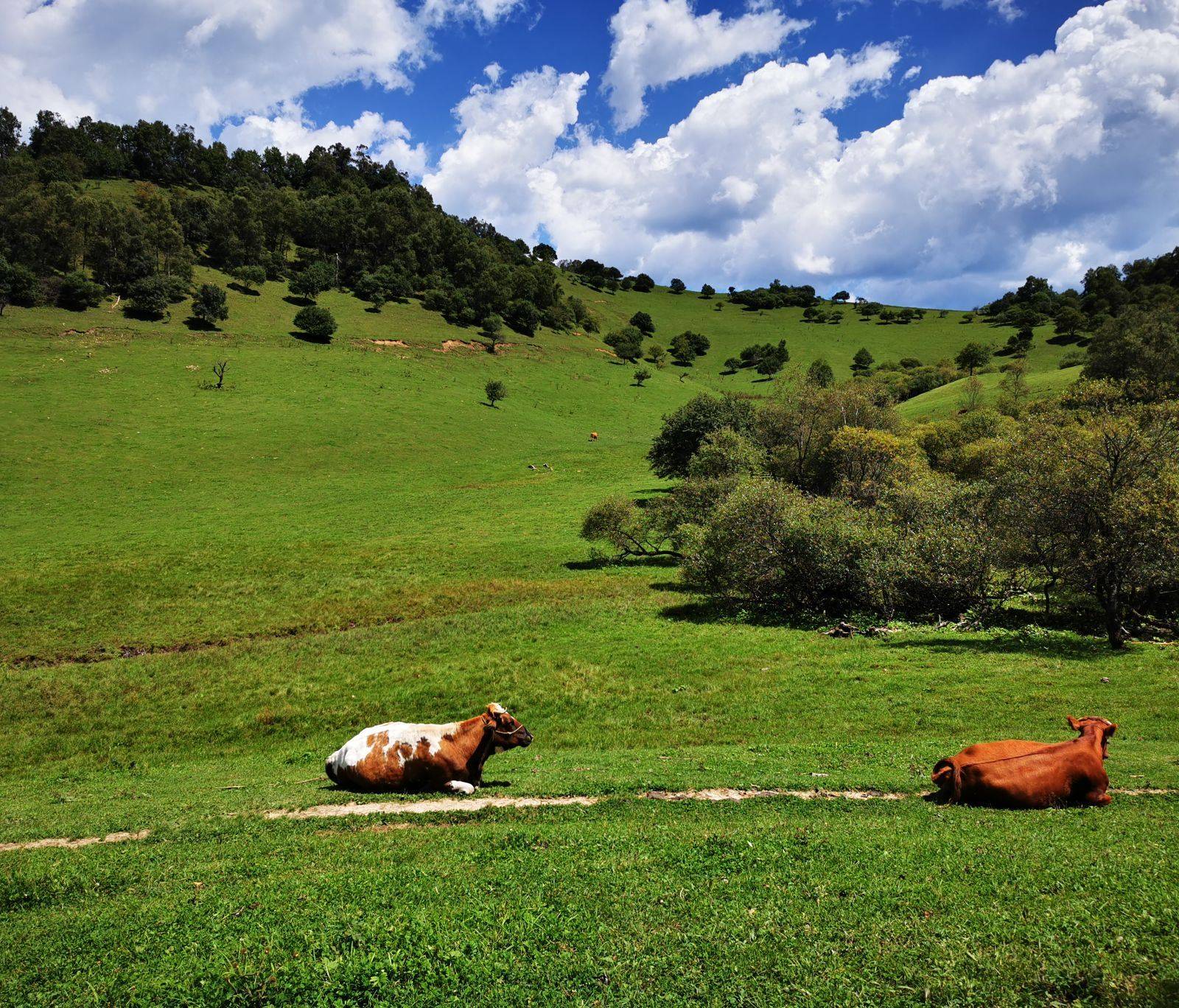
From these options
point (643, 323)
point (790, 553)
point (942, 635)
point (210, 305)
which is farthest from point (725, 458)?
point (643, 323)

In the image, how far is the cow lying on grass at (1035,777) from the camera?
12359mm

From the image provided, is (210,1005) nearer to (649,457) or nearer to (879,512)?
(879,512)

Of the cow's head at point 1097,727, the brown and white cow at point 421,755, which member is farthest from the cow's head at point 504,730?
the cow's head at point 1097,727

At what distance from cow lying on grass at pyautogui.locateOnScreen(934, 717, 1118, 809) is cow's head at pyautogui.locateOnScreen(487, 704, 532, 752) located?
367 inches

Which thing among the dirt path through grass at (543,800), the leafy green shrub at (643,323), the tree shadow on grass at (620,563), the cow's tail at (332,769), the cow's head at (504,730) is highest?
the leafy green shrub at (643,323)

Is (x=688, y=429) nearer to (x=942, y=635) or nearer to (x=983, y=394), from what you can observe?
(x=942, y=635)

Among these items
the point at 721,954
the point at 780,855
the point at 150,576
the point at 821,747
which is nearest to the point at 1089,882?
the point at 780,855

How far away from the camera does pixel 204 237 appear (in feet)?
488

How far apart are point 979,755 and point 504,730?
10.6m

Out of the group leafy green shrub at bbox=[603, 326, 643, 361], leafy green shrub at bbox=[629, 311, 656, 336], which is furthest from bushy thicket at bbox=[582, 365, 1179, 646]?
leafy green shrub at bbox=[629, 311, 656, 336]

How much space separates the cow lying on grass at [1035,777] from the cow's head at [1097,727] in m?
0.04

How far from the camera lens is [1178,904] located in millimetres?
7578

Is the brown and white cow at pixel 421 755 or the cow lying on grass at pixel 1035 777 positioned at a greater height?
the cow lying on grass at pixel 1035 777

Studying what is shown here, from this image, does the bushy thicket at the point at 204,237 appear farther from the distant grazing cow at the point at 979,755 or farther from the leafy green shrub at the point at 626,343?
the distant grazing cow at the point at 979,755
